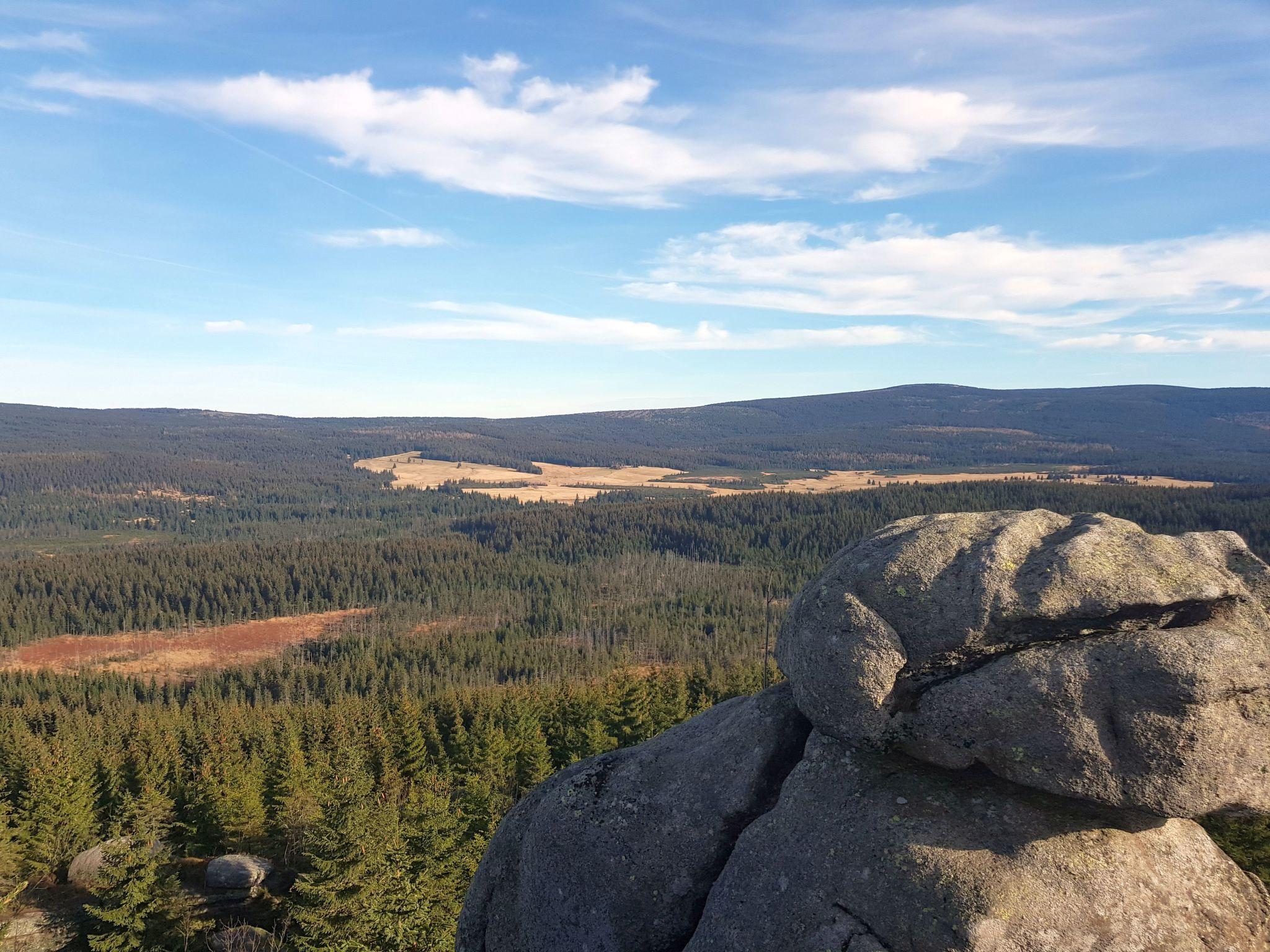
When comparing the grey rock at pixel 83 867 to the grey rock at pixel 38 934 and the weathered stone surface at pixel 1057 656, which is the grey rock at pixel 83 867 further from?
the weathered stone surface at pixel 1057 656

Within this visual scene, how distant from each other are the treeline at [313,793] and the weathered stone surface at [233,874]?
5.58ft

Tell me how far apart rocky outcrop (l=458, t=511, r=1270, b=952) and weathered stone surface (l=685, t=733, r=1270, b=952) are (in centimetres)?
3

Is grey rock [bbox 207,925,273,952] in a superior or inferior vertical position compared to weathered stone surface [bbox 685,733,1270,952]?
inferior

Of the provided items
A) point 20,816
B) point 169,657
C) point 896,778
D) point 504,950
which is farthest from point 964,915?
point 169,657

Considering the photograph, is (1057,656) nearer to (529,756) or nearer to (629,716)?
(629,716)

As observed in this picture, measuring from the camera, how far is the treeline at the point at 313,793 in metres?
32.6

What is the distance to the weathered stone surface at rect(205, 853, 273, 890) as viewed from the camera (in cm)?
4916

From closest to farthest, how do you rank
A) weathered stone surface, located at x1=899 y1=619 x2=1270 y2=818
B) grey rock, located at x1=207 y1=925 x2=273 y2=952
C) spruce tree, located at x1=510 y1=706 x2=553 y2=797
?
weathered stone surface, located at x1=899 y1=619 x2=1270 y2=818 → grey rock, located at x1=207 y1=925 x2=273 y2=952 → spruce tree, located at x1=510 y1=706 x2=553 y2=797

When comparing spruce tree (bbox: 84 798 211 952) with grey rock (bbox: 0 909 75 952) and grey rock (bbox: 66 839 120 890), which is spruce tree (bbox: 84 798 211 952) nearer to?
grey rock (bbox: 0 909 75 952)

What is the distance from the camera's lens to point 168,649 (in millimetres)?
173250

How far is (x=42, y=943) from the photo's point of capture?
148 ft

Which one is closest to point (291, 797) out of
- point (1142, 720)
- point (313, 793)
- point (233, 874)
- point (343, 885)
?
point (313, 793)

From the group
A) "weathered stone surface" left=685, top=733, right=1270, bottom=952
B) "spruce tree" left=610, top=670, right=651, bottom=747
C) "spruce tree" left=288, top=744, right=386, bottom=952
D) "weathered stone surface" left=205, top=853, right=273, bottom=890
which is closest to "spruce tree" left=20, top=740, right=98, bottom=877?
"weathered stone surface" left=205, top=853, right=273, bottom=890

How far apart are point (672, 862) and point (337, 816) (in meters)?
22.2
